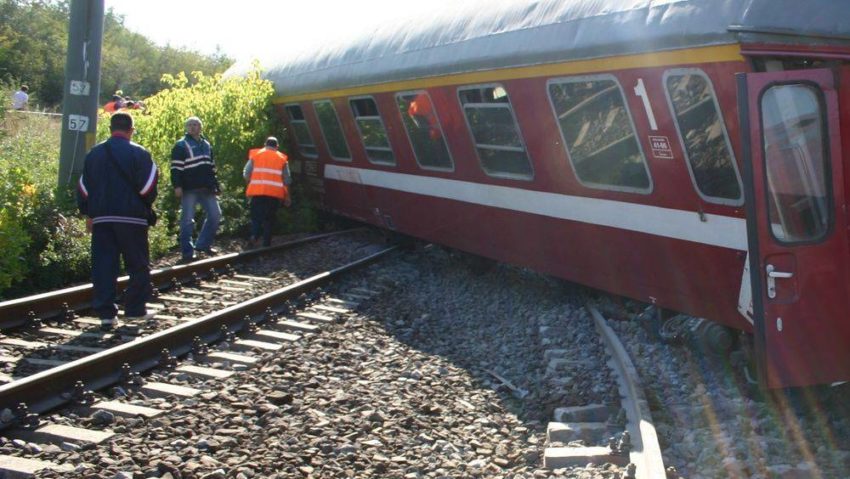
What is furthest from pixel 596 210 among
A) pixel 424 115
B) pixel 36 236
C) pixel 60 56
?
pixel 60 56

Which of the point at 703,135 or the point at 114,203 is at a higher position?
the point at 703,135

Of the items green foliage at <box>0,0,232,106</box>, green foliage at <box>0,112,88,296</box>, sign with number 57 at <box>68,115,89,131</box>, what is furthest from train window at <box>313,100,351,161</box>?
green foliage at <box>0,0,232,106</box>

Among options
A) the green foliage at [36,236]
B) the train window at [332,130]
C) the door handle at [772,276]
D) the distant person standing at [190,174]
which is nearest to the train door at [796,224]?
the door handle at [772,276]

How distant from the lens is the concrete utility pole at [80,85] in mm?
11625

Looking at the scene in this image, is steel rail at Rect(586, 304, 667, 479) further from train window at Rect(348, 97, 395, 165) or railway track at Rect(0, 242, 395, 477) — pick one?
train window at Rect(348, 97, 395, 165)

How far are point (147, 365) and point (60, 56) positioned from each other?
38.6m

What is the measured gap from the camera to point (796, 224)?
5.90m

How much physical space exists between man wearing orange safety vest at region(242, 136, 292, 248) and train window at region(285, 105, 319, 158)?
186 cm

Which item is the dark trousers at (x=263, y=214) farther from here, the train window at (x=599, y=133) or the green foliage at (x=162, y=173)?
the train window at (x=599, y=133)

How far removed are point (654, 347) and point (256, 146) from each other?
34.7 feet

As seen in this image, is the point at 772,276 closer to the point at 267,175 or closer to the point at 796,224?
the point at 796,224

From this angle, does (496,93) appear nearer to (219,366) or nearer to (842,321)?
(219,366)

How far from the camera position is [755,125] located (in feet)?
18.8

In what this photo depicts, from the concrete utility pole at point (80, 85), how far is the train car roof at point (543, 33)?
339cm
